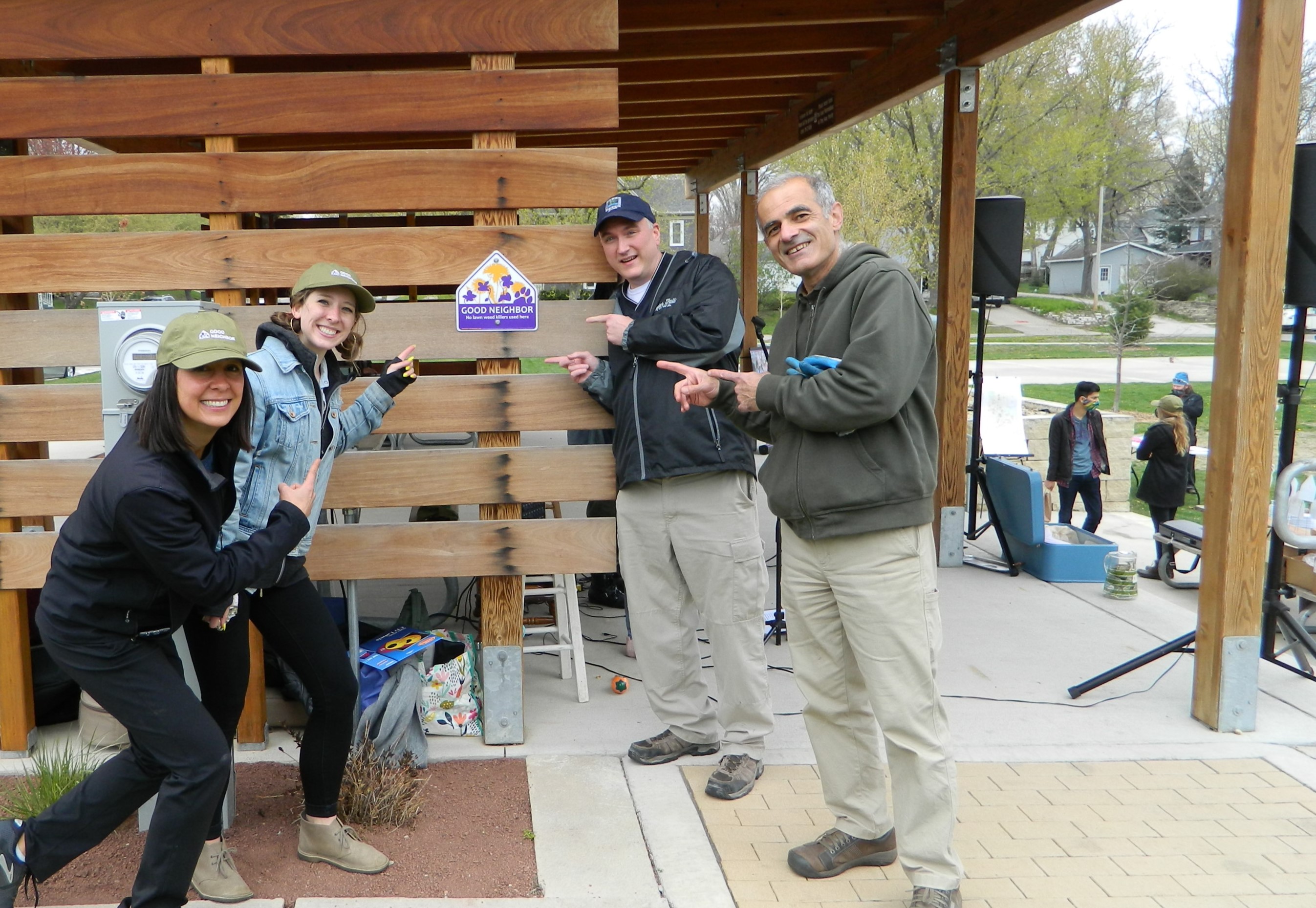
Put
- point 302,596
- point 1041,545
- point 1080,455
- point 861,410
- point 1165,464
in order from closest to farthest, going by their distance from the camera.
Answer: point 861,410 < point 302,596 < point 1041,545 < point 1165,464 < point 1080,455

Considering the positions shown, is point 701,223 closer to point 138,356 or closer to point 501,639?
point 501,639

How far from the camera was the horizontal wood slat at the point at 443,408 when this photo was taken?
3.87m

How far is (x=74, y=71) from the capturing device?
482cm

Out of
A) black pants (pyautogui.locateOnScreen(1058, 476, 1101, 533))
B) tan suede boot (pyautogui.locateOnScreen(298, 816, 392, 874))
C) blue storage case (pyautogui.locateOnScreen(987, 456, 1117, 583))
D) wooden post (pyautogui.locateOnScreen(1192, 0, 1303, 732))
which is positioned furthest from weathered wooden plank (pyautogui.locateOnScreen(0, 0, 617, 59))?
black pants (pyautogui.locateOnScreen(1058, 476, 1101, 533))

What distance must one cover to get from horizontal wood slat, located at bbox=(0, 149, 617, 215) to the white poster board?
6097 millimetres

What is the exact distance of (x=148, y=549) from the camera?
247 centimetres

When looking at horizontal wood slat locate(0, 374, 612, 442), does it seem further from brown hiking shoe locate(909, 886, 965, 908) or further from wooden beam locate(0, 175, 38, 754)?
brown hiking shoe locate(909, 886, 965, 908)

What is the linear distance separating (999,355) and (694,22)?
22872mm

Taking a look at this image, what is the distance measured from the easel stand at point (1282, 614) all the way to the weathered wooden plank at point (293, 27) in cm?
331

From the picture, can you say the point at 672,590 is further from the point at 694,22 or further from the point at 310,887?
the point at 694,22

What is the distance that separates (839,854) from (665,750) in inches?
36.7

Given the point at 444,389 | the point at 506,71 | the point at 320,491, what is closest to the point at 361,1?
the point at 506,71

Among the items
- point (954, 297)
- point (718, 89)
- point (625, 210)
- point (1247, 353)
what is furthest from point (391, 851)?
point (718, 89)

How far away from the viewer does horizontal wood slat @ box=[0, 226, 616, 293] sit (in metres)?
3.83
